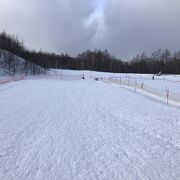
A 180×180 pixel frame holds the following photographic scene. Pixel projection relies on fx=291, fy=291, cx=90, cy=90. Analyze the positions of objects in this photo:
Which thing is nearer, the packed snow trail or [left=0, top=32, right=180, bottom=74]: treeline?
the packed snow trail

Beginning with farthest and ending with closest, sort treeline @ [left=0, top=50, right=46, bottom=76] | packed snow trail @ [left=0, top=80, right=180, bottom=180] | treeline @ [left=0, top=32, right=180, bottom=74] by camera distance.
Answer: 1. treeline @ [left=0, top=32, right=180, bottom=74]
2. treeline @ [left=0, top=50, right=46, bottom=76]
3. packed snow trail @ [left=0, top=80, right=180, bottom=180]

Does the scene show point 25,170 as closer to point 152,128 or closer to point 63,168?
point 63,168

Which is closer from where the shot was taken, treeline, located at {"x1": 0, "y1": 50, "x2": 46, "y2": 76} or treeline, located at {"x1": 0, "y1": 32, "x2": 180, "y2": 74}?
treeline, located at {"x1": 0, "y1": 50, "x2": 46, "y2": 76}

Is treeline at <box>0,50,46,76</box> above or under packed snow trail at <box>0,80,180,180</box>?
above

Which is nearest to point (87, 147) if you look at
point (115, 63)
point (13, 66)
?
point (13, 66)

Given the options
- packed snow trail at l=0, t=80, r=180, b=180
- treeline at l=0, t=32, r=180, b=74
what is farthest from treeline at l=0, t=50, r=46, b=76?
packed snow trail at l=0, t=80, r=180, b=180

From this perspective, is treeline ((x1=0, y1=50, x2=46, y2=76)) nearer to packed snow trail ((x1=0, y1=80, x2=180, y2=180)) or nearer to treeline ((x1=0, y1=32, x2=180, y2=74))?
treeline ((x1=0, y1=32, x2=180, y2=74))

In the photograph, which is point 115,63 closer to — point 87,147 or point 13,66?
point 13,66

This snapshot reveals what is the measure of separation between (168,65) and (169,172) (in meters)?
150

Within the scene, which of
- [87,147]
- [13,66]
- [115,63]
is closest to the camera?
[87,147]

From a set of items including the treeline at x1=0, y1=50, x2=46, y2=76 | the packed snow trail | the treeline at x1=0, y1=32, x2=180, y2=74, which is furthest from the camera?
the treeline at x1=0, y1=32, x2=180, y2=74

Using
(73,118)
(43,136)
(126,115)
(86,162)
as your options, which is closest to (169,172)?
(86,162)

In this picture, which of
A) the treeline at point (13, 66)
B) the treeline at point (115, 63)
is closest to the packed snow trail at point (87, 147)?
the treeline at point (13, 66)

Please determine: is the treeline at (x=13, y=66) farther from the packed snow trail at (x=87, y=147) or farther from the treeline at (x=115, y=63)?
the packed snow trail at (x=87, y=147)
